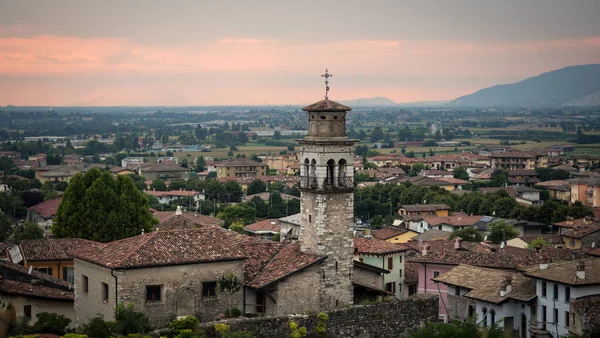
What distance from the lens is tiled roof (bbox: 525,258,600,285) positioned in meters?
35.2

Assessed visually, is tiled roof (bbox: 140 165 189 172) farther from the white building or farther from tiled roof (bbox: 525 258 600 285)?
the white building

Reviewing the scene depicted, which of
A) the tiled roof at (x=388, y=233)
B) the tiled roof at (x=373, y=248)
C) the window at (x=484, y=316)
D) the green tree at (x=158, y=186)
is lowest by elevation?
the green tree at (x=158, y=186)

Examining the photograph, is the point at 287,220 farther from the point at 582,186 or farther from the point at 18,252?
the point at 582,186

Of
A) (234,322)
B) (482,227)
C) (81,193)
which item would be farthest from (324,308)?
(482,227)

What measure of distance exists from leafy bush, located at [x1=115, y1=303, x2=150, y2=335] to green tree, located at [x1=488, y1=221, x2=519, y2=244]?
39177 mm

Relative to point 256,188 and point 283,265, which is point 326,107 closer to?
point 283,265

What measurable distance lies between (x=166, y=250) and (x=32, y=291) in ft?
16.6

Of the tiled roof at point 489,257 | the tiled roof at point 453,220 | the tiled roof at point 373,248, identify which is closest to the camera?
the tiled roof at point 373,248

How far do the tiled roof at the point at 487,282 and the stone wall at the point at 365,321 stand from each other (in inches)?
140

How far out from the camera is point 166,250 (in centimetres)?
3180

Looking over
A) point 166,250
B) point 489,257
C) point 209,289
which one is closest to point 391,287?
point 489,257

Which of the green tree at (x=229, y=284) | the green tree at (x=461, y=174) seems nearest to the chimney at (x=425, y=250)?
the green tree at (x=229, y=284)

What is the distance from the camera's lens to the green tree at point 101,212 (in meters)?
49.3

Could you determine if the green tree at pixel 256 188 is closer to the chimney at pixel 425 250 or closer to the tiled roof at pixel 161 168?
the tiled roof at pixel 161 168
